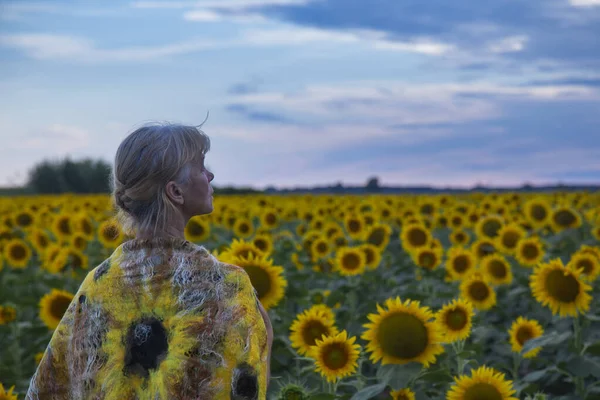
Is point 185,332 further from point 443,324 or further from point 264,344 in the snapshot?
point 443,324

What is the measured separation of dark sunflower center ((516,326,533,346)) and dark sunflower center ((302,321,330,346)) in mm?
1958

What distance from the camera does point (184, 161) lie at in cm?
299

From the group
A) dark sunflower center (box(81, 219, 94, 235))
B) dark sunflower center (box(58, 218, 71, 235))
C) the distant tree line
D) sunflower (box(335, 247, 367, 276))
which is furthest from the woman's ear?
the distant tree line

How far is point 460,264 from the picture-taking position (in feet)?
27.3

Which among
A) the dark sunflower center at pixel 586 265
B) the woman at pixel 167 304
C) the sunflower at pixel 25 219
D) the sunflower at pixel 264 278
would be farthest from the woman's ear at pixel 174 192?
the sunflower at pixel 25 219

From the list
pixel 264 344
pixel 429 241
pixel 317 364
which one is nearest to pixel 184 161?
pixel 264 344

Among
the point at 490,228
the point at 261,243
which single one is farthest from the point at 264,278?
the point at 490,228

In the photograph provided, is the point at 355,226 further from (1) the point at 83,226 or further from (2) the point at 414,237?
(1) the point at 83,226

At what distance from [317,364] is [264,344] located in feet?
4.84

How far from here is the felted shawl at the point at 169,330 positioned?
9.95 ft

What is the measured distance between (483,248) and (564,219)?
89.3 inches

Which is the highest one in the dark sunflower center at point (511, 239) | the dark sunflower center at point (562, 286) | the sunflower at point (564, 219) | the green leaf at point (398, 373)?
the sunflower at point (564, 219)

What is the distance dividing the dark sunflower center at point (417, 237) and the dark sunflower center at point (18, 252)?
4.83 metres

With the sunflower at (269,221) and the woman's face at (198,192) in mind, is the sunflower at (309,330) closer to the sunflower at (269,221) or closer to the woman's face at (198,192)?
the woman's face at (198,192)
